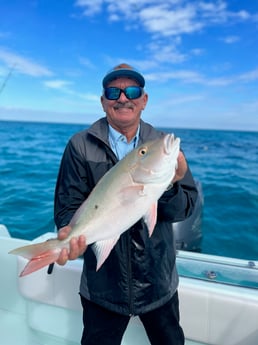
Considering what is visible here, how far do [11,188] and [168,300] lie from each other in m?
9.78

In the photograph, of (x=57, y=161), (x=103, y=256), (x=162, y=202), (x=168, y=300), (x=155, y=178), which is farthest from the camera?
(x=57, y=161)

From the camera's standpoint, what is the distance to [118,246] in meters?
1.96

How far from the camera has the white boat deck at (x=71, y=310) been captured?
233 cm

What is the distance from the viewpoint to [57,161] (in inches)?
684

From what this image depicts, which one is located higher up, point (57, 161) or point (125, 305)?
point (125, 305)

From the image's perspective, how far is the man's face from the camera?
200 centimetres

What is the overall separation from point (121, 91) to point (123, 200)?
30.9 inches

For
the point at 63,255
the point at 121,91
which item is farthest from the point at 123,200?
the point at 121,91

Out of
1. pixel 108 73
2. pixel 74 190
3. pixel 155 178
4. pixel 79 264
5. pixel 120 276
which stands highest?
pixel 108 73

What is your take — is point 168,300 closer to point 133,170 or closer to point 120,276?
point 120,276

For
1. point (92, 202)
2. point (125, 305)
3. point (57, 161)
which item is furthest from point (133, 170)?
point (57, 161)

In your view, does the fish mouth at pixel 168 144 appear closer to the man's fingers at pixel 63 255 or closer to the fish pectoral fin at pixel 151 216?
the fish pectoral fin at pixel 151 216

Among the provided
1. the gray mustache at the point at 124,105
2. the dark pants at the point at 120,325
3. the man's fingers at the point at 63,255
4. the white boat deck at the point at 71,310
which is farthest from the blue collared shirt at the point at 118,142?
the white boat deck at the point at 71,310

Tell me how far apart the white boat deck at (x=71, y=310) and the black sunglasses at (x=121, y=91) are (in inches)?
57.4
